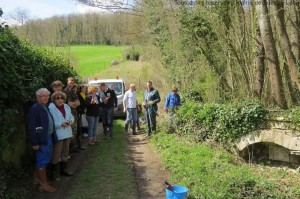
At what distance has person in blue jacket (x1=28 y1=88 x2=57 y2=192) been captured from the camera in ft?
20.5

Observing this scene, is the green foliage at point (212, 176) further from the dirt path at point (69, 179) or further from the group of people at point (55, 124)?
the group of people at point (55, 124)

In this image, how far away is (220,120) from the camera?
34.3ft

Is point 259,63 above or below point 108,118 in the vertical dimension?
above

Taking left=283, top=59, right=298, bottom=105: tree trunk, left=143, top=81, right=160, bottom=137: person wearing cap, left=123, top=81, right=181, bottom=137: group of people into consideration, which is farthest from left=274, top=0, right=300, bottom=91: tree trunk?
left=143, top=81, right=160, bottom=137: person wearing cap

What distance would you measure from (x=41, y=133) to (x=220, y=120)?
5802 millimetres

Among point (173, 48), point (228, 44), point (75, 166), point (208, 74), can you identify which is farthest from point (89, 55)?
point (75, 166)

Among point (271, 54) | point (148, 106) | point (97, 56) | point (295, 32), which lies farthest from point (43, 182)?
point (97, 56)

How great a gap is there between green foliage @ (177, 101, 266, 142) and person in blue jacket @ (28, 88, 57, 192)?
18.1 feet

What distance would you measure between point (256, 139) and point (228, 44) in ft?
12.3

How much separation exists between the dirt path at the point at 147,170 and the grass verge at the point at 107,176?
18cm

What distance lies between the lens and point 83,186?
6875mm

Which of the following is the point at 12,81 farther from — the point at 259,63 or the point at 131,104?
the point at 259,63

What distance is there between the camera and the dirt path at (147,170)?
6.88m

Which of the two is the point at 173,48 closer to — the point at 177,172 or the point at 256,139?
the point at 256,139
